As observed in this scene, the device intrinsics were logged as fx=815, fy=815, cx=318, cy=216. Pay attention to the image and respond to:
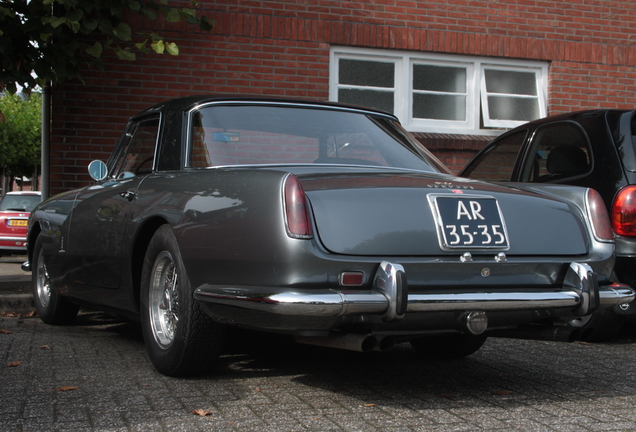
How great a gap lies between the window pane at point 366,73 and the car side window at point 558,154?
3872 mm

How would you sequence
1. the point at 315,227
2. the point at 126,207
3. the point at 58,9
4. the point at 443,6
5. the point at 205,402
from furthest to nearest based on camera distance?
the point at 443,6 < the point at 58,9 < the point at 126,207 < the point at 205,402 < the point at 315,227

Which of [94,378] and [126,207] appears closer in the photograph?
[94,378]

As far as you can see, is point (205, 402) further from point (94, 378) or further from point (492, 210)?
point (492, 210)

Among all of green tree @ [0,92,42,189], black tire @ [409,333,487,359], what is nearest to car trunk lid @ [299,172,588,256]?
black tire @ [409,333,487,359]

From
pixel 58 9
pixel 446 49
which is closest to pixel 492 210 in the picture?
pixel 58 9

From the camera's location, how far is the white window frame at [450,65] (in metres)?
9.68

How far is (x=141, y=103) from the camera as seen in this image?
29.0ft

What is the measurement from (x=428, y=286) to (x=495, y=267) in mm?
349

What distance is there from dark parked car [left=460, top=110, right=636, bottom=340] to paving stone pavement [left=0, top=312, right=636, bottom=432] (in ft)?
2.07

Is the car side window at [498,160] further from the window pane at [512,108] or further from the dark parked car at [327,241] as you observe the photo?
the window pane at [512,108]

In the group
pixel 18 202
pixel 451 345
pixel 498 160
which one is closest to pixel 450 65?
pixel 498 160

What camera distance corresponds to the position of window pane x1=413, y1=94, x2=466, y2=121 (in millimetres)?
9961

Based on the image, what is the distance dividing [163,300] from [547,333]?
193 cm

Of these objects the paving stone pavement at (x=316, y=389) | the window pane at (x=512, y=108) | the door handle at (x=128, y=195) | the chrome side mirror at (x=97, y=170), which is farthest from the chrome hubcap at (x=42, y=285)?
the window pane at (x=512, y=108)
